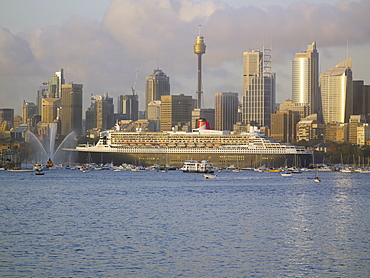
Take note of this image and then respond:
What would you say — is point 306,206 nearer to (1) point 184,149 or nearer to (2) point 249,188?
(2) point 249,188

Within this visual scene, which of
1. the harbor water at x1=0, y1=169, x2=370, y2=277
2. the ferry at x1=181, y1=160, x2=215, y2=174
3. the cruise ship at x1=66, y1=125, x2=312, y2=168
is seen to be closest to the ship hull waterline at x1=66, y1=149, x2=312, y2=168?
the cruise ship at x1=66, y1=125, x2=312, y2=168

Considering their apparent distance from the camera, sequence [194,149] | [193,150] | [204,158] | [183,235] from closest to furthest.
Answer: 1. [183,235]
2. [204,158]
3. [193,150]
4. [194,149]

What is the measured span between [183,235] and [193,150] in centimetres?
9844

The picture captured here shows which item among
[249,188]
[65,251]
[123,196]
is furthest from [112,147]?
[65,251]

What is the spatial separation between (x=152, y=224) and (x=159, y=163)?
95355mm

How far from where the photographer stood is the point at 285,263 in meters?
33.2

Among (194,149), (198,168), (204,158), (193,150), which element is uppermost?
(194,149)

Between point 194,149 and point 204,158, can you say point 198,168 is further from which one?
point 194,149

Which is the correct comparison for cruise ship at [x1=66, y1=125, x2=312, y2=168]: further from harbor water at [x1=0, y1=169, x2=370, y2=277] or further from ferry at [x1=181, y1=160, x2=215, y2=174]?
harbor water at [x1=0, y1=169, x2=370, y2=277]

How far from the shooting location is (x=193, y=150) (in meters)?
139

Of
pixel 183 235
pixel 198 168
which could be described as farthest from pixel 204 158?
pixel 183 235

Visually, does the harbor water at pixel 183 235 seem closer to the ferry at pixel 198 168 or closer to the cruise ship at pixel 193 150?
the ferry at pixel 198 168

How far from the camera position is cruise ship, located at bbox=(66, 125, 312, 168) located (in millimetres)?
137750

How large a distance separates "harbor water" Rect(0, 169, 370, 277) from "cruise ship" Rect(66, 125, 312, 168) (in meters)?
68.9
